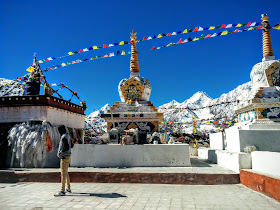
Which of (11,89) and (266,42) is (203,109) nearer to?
(266,42)

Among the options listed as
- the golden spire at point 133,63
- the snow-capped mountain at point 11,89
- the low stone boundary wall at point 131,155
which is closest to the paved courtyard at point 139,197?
the low stone boundary wall at point 131,155

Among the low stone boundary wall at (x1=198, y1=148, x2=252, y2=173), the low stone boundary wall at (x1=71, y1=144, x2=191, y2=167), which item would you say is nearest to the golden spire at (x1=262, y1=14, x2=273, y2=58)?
the low stone boundary wall at (x1=198, y1=148, x2=252, y2=173)

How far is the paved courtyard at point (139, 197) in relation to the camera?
A: 3.95 m

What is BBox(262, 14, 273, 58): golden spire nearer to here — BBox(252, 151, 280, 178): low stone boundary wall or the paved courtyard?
BBox(252, 151, 280, 178): low stone boundary wall

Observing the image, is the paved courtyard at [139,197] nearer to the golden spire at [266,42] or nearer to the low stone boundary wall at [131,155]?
the low stone boundary wall at [131,155]

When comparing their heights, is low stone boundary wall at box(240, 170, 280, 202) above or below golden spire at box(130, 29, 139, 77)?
below

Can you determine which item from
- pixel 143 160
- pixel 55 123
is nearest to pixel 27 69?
pixel 55 123

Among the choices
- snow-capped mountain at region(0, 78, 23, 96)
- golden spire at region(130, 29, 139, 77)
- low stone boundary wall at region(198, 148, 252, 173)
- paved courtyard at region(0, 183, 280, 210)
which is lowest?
paved courtyard at region(0, 183, 280, 210)

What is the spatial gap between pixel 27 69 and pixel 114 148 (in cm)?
751

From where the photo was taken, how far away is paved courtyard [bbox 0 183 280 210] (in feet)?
13.0

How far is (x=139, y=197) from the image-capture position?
4.59 m

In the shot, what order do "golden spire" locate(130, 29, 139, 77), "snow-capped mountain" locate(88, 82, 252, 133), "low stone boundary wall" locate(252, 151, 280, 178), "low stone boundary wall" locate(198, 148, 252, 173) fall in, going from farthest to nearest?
"snow-capped mountain" locate(88, 82, 252, 133)
"golden spire" locate(130, 29, 139, 77)
"low stone boundary wall" locate(198, 148, 252, 173)
"low stone boundary wall" locate(252, 151, 280, 178)

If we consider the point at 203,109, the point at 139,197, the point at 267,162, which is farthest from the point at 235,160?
the point at 203,109

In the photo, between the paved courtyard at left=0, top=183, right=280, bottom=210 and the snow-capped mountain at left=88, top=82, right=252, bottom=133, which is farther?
the snow-capped mountain at left=88, top=82, right=252, bottom=133
